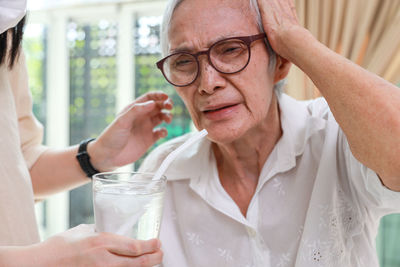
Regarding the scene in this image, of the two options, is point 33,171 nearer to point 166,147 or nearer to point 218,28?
point 166,147

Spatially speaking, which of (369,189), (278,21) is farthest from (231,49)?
(369,189)

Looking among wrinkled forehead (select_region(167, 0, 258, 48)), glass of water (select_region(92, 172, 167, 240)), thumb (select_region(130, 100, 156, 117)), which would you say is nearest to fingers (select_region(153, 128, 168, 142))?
thumb (select_region(130, 100, 156, 117))

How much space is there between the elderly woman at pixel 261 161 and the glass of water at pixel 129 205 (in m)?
0.48

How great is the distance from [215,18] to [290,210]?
66cm

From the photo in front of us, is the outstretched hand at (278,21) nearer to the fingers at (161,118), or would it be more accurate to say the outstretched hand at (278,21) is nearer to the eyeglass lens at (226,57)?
the eyeglass lens at (226,57)

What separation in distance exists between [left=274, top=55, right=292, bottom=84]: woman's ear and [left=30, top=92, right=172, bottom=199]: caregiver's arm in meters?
0.41

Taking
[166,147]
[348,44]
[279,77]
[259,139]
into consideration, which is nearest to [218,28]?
[279,77]

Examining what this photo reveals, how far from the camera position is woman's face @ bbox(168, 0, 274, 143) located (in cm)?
120

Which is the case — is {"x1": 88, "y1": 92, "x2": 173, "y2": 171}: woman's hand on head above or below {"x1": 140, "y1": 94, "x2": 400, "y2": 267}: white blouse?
above

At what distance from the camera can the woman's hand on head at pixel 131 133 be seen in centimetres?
148

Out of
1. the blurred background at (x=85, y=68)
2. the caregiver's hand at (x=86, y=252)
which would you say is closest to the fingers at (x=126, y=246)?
the caregiver's hand at (x=86, y=252)

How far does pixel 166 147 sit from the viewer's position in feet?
4.98

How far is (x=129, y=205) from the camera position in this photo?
771mm

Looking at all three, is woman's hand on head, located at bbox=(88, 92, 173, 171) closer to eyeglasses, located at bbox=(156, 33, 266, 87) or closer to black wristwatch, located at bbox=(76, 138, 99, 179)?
black wristwatch, located at bbox=(76, 138, 99, 179)
